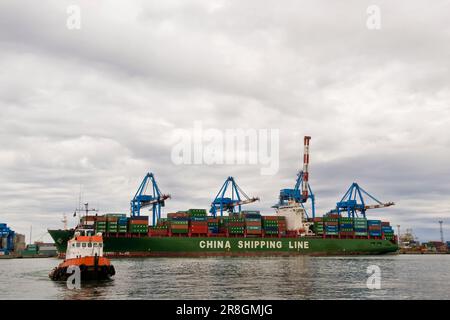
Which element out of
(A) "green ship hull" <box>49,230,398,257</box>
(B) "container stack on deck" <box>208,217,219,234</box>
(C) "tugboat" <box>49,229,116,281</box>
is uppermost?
(B) "container stack on deck" <box>208,217,219,234</box>

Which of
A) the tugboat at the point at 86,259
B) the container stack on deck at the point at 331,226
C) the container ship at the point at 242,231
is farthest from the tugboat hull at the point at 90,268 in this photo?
the container stack on deck at the point at 331,226

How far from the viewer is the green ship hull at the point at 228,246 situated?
330 feet

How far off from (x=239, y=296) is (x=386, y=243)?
10743cm

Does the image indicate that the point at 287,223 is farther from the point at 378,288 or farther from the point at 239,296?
the point at 239,296

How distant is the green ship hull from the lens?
100500 millimetres

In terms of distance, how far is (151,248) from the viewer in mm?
102188

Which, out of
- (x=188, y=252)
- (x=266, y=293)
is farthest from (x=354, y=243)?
(x=266, y=293)

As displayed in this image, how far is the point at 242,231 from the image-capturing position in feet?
375

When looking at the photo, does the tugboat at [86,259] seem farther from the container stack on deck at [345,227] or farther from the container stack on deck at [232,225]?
the container stack on deck at [345,227]

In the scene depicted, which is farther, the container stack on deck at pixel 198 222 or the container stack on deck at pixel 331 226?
the container stack on deck at pixel 331 226

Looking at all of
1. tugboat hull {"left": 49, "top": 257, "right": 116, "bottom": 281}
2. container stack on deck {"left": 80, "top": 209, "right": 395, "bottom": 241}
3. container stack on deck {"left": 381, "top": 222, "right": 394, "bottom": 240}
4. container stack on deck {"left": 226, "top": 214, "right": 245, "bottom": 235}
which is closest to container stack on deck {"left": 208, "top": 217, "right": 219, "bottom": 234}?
container stack on deck {"left": 80, "top": 209, "right": 395, "bottom": 241}

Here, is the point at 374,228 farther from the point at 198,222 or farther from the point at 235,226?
the point at 198,222

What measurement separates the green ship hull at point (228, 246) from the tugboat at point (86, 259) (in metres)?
54.2
